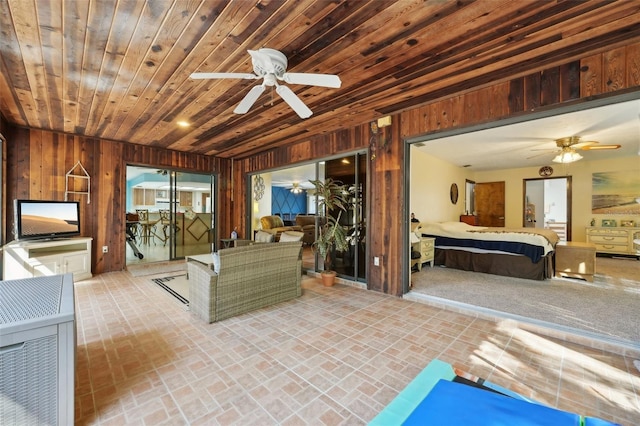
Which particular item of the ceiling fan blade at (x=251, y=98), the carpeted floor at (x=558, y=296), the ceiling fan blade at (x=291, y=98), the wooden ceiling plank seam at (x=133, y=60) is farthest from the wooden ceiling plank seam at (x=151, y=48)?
the carpeted floor at (x=558, y=296)

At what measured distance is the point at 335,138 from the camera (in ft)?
Answer: 14.4

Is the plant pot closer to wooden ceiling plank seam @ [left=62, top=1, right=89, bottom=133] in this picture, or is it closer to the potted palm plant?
the potted palm plant

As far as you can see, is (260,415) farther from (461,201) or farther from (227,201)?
(461,201)

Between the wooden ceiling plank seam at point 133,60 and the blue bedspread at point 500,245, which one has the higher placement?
the wooden ceiling plank seam at point 133,60

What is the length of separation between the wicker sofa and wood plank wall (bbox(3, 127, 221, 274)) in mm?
3171

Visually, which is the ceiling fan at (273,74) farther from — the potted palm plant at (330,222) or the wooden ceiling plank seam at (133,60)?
the potted palm plant at (330,222)

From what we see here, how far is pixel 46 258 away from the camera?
12.8 ft

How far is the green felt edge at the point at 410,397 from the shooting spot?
1.18 meters

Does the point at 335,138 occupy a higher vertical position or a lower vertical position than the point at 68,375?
higher

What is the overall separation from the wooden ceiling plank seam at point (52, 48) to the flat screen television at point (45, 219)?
1.60 meters

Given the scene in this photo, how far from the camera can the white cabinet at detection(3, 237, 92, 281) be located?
12.0 feet

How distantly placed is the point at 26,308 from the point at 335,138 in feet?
12.9

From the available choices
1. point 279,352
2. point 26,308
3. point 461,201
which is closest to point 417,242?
point 279,352

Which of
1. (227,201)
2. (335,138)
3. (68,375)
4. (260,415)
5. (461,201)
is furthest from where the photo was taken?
(461,201)
